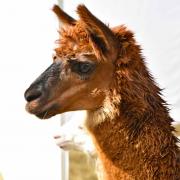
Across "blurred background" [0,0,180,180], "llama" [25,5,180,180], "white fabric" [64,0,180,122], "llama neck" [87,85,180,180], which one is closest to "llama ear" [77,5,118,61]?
"llama" [25,5,180,180]

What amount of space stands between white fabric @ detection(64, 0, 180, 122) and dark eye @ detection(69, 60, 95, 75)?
155 centimetres

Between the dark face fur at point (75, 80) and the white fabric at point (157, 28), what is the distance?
154 centimetres

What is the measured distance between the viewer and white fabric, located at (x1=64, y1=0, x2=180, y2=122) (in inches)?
129

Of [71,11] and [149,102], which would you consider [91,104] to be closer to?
[149,102]

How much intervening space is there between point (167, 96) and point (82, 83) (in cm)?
160

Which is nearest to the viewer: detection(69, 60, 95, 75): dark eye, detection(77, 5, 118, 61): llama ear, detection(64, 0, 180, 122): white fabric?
detection(77, 5, 118, 61): llama ear

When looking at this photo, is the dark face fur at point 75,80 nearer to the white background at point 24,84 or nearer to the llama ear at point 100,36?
the llama ear at point 100,36

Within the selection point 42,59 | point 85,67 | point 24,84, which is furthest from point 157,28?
point 85,67

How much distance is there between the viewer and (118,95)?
1711 millimetres

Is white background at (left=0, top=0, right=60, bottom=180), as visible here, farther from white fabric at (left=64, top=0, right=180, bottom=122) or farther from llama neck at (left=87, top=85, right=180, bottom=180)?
llama neck at (left=87, top=85, right=180, bottom=180)

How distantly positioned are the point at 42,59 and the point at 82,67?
5.51 feet

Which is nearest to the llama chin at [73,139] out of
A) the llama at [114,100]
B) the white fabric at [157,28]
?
the white fabric at [157,28]

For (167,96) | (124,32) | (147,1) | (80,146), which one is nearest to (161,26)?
(147,1)

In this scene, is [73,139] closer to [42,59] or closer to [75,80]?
[42,59]
